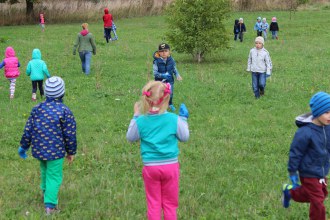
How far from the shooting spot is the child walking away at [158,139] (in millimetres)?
4828

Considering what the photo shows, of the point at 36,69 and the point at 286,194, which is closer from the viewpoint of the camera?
the point at 286,194

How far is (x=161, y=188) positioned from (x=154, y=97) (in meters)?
0.98

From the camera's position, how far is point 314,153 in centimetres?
507

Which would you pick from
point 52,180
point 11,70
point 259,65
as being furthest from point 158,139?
point 11,70

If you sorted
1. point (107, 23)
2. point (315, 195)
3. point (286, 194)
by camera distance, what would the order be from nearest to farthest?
point (315, 195) < point (286, 194) < point (107, 23)

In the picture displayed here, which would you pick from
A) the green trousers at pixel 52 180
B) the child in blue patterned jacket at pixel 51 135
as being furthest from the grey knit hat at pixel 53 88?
the green trousers at pixel 52 180

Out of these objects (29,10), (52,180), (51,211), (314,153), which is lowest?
(51,211)

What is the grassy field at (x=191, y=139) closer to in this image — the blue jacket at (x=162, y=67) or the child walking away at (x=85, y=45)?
the child walking away at (x=85, y=45)

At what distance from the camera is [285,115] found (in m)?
10.9

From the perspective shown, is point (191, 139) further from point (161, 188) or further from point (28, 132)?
point (161, 188)

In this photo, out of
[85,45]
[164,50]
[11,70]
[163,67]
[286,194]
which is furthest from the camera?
[85,45]

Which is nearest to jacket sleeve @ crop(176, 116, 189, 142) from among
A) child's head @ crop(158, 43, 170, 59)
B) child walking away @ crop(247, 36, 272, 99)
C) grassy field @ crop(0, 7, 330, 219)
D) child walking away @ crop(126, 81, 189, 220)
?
child walking away @ crop(126, 81, 189, 220)

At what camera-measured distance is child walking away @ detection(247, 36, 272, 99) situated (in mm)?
12461

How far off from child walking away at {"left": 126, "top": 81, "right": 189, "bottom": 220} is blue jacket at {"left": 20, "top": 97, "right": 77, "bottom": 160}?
126 cm
